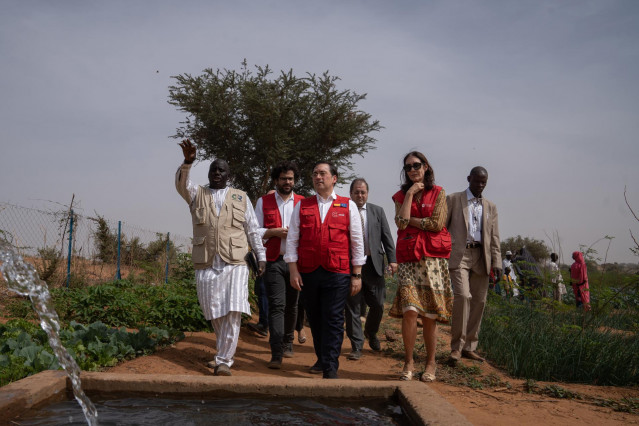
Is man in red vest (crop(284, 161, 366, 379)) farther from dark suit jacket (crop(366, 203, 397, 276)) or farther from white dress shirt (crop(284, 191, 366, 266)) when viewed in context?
dark suit jacket (crop(366, 203, 397, 276))

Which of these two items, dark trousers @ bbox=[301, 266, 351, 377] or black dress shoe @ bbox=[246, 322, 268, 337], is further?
black dress shoe @ bbox=[246, 322, 268, 337]

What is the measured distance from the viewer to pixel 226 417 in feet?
9.86

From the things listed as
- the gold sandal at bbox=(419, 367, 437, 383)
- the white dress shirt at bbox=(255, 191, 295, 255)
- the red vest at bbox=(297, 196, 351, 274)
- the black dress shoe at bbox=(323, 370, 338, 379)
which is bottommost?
the gold sandal at bbox=(419, 367, 437, 383)

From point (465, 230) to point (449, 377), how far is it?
1817 mm

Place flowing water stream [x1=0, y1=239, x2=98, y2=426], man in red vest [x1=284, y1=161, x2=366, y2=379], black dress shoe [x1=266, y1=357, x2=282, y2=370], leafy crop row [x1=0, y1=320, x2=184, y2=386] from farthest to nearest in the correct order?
1. black dress shoe [x1=266, y1=357, x2=282, y2=370]
2. man in red vest [x1=284, y1=161, x2=366, y2=379]
3. leafy crop row [x1=0, y1=320, x2=184, y2=386]
4. flowing water stream [x1=0, y1=239, x2=98, y2=426]

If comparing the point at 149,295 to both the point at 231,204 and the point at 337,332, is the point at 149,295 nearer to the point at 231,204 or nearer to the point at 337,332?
the point at 231,204

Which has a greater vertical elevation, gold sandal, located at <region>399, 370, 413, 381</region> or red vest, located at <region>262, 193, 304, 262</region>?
red vest, located at <region>262, 193, 304, 262</region>

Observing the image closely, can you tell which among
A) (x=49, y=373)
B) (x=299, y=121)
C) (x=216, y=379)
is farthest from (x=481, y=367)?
(x=299, y=121)

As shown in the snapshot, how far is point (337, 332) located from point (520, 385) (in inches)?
65.6

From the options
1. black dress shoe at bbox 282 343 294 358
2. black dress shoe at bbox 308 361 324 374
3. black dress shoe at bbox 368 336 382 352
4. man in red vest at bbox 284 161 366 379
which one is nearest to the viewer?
man in red vest at bbox 284 161 366 379

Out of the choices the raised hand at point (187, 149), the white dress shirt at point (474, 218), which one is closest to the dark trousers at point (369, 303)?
the white dress shirt at point (474, 218)

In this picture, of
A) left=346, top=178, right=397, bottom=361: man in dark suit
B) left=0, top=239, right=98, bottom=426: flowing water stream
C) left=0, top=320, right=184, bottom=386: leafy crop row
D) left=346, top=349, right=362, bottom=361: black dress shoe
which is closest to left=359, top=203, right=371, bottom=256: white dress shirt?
left=346, top=178, right=397, bottom=361: man in dark suit

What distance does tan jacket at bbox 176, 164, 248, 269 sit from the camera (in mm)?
4805

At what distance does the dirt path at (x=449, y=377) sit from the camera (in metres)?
3.59
